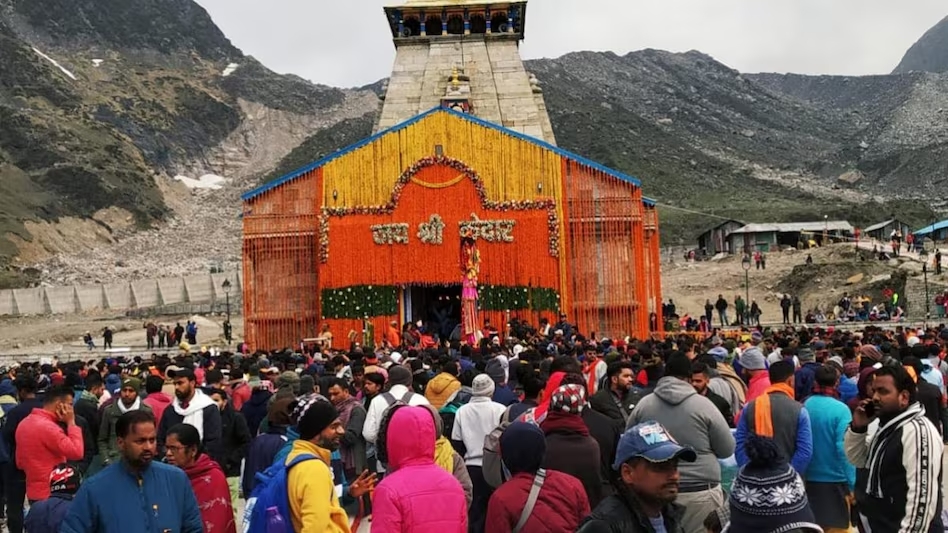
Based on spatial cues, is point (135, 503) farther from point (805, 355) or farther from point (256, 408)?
point (805, 355)

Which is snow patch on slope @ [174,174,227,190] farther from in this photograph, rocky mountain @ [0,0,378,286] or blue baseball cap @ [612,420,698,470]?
blue baseball cap @ [612,420,698,470]

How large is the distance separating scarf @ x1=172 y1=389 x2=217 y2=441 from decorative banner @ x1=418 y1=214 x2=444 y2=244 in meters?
20.4

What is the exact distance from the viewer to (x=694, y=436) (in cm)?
652

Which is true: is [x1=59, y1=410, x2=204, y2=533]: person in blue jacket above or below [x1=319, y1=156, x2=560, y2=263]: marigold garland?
below

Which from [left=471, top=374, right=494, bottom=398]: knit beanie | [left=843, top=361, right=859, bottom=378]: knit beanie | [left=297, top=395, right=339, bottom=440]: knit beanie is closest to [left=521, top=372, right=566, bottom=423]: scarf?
[left=471, top=374, right=494, bottom=398]: knit beanie

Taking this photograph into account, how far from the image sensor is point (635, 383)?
9.56 metres

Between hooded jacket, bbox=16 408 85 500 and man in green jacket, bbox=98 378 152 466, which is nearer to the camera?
hooded jacket, bbox=16 408 85 500

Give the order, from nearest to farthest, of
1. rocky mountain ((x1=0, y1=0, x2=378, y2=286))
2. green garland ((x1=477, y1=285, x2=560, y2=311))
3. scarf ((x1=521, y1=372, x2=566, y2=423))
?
1. scarf ((x1=521, y1=372, x2=566, y2=423))
2. green garland ((x1=477, y1=285, x2=560, y2=311))
3. rocky mountain ((x1=0, y1=0, x2=378, y2=286))

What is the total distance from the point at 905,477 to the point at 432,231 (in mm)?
23899

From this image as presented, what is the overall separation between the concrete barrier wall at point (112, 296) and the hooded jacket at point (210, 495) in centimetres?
4790

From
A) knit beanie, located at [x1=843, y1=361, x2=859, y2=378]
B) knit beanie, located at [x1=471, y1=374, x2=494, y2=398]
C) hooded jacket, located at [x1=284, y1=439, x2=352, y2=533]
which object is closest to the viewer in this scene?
hooded jacket, located at [x1=284, y1=439, x2=352, y2=533]

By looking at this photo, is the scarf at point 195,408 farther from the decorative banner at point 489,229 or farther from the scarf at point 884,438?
the decorative banner at point 489,229

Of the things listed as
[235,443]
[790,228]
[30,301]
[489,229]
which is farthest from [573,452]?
[790,228]

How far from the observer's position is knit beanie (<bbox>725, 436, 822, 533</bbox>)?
14.0 ft
